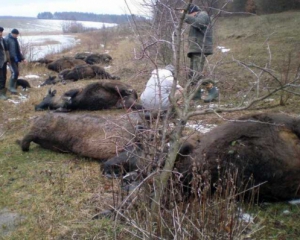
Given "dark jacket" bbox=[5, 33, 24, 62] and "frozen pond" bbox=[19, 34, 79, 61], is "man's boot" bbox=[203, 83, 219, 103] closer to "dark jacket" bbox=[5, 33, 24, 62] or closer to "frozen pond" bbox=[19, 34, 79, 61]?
"dark jacket" bbox=[5, 33, 24, 62]

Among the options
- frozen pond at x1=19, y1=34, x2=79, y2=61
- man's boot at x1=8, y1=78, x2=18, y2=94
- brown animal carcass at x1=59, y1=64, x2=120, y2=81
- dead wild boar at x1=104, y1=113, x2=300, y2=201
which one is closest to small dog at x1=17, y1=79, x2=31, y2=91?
man's boot at x1=8, y1=78, x2=18, y2=94

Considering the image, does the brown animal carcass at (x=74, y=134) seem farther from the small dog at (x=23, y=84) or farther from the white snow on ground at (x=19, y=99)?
the small dog at (x=23, y=84)

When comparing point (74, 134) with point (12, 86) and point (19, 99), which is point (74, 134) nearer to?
point (19, 99)

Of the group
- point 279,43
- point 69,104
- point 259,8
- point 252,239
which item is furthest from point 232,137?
point 259,8

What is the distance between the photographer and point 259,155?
4062 millimetres

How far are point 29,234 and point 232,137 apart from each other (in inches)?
84.2

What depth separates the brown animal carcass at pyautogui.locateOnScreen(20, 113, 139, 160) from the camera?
18.2 feet

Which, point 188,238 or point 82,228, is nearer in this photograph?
point 188,238

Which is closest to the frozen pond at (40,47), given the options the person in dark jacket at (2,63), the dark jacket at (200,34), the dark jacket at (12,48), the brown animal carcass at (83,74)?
the brown animal carcass at (83,74)

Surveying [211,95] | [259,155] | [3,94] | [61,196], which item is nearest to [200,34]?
[211,95]

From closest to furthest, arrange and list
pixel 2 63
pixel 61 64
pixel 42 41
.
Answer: pixel 2 63 < pixel 61 64 < pixel 42 41

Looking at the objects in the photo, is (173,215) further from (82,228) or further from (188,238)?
(82,228)

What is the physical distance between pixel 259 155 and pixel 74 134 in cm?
283

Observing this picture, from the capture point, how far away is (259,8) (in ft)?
96.1
